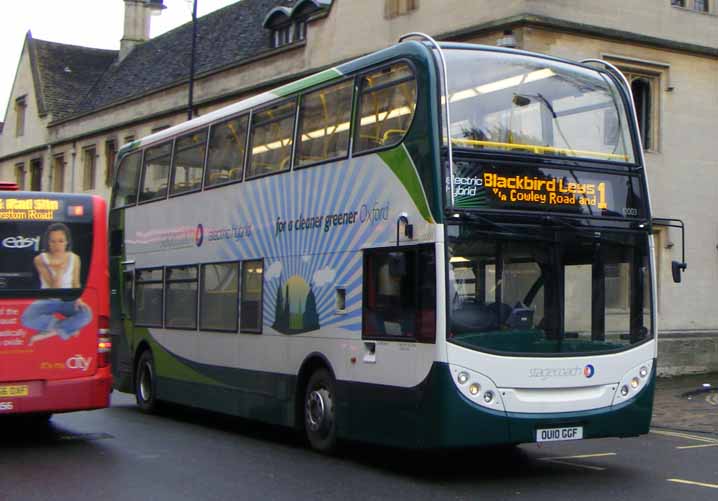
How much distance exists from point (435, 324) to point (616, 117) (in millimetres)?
3240

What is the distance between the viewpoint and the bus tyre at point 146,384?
17.6 meters

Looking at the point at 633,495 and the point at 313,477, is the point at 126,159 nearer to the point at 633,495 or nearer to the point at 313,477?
the point at 313,477

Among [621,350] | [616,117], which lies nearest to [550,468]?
[621,350]

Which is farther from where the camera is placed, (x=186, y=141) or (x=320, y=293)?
(x=186, y=141)

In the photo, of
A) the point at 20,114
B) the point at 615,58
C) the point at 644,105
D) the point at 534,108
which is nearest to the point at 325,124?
the point at 534,108

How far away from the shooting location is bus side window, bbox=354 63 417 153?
11.0 m

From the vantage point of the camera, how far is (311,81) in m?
13.3

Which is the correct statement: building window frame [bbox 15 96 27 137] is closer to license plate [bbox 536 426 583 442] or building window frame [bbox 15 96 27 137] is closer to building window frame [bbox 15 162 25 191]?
building window frame [bbox 15 162 25 191]

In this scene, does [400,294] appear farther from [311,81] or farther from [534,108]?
[311,81]

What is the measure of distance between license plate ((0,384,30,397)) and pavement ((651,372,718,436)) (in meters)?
9.29

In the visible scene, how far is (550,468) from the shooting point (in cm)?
1170

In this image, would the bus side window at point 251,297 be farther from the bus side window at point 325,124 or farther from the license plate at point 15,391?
the license plate at point 15,391

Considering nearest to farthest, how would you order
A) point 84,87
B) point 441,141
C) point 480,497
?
point 480,497 → point 441,141 → point 84,87

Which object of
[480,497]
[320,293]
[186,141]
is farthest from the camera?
[186,141]
